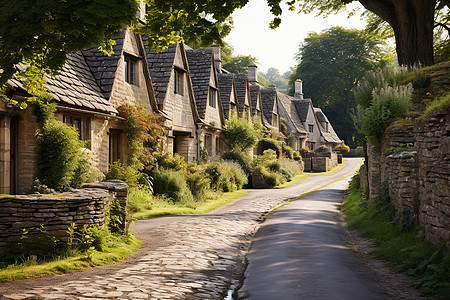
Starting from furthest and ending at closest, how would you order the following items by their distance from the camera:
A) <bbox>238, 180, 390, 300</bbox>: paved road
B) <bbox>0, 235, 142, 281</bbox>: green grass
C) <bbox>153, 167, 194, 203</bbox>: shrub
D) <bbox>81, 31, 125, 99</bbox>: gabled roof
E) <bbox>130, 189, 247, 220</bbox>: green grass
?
<bbox>153, 167, 194, 203</bbox>: shrub < <bbox>81, 31, 125, 99</bbox>: gabled roof < <bbox>130, 189, 247, 220</bbox>: green grass < <bbox>0, 235, 142, 281</bbox>: green grass < <bbox>238, 180, 390, 300</bbox>: paved road

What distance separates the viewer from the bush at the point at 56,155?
12.3 m

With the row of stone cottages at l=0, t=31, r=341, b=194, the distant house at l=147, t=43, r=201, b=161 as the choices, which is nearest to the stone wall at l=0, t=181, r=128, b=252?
the row of stone cottages at l=0, t=31, r=341, b=194

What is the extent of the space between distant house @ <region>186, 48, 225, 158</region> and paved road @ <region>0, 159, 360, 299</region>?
1338 centimetres

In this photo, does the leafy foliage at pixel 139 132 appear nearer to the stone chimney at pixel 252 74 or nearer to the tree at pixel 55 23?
the tree at pixel 55 23

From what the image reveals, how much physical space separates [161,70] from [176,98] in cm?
160

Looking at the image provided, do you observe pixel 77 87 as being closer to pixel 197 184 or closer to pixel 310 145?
pixel 197 184

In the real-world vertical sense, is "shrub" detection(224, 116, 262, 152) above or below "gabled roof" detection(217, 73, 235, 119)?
below

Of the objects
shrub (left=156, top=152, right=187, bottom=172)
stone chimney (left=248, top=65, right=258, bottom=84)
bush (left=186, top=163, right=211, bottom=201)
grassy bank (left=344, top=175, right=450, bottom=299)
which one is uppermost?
stone chimney (left=248, top=65, right=258, bottom=84)

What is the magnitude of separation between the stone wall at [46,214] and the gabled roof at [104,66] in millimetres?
8234

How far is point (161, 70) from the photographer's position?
22547mm

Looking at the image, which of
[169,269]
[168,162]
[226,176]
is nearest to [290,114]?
[226,176]

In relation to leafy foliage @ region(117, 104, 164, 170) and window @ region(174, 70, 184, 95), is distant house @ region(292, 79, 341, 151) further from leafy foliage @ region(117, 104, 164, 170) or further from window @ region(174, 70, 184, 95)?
leafy foliage @ region(117, 104, 164, 170)

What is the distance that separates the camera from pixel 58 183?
40.4 ft

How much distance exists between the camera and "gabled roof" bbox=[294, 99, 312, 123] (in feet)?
191
